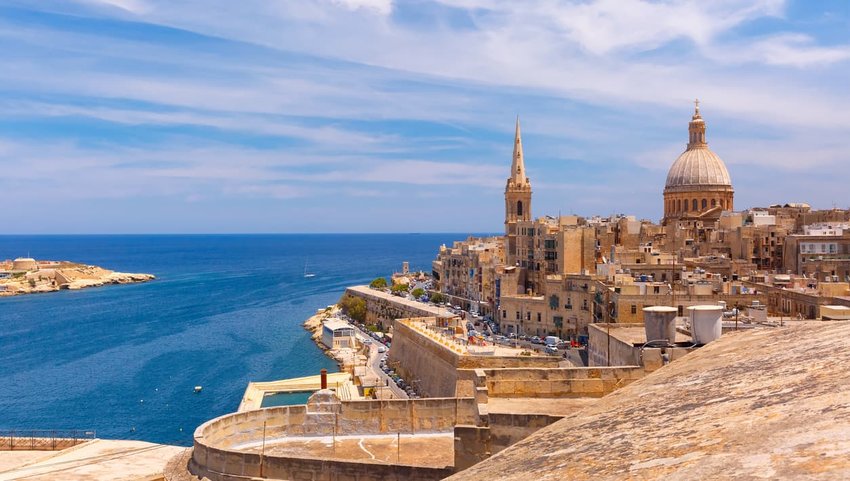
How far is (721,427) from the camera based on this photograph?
5.61 meters

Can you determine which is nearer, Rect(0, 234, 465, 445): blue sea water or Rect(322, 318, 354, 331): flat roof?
Rect(0, 234, 465, 445): blue sea water

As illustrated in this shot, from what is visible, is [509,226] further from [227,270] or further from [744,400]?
[227,270]

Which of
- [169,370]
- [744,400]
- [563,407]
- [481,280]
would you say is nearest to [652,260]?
[481,280]

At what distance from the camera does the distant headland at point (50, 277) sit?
13221 cm

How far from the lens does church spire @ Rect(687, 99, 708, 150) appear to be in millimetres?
81000

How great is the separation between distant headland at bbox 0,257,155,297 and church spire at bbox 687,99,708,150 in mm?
108664

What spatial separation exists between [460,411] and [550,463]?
362 inches

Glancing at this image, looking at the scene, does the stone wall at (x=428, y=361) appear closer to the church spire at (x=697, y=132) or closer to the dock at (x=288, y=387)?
the dock at (x=288, y=387)

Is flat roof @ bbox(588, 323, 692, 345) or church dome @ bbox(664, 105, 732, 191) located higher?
church dome @ bbox(664, 105, 732, 191)

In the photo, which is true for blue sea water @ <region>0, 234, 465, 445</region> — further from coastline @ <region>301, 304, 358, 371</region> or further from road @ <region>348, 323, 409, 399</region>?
road @ <region>348, 323, 409, 399</region>

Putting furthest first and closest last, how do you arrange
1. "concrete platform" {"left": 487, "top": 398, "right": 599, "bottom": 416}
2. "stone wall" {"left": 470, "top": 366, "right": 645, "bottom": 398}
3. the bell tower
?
the bell tower → "stone wall" {"left": 470, "top": 366, "right": 645, "bottom": 398} → "concrete platform" {"left": 487, "top": 398, "right": 599, "bottom": 416}

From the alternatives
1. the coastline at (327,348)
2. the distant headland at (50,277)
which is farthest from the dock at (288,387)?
the distant headland at (50,277)

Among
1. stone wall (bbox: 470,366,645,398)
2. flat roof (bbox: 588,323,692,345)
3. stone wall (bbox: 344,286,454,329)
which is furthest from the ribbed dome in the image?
stone wall (bbox: 470,366,645,398)

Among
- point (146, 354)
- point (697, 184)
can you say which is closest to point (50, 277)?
point (146, 354)
